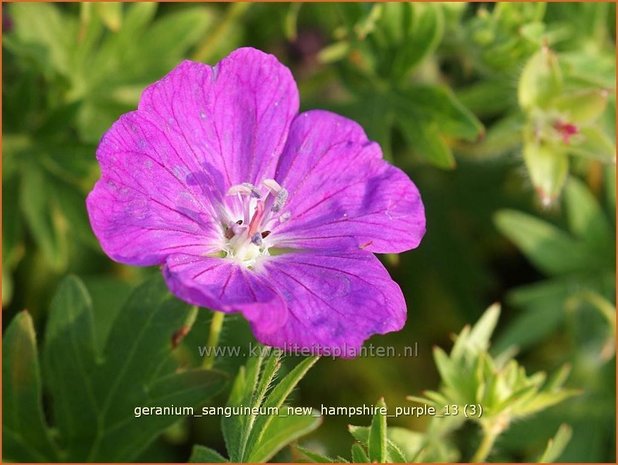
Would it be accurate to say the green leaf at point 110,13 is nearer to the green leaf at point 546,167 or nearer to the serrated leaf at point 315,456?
the green leaf at point 546,167

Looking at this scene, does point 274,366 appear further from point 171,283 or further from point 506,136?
point 506,136

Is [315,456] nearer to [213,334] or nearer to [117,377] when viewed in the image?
[213,334]

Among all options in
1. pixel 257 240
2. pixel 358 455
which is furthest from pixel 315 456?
pixel 257 240


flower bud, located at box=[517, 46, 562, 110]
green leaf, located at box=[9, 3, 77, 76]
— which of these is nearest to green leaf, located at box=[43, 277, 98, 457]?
green leaf, located at box=[9, 3, 77, 76]

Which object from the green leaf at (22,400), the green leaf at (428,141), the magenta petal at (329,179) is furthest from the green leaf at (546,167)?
the green leaf at (22,400)

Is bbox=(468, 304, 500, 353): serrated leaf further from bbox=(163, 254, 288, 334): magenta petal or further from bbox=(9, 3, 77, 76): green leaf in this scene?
bbox=(9, 3, 77, 76): green leaf

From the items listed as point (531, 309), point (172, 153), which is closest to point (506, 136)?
point (531, 309)
